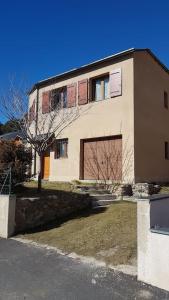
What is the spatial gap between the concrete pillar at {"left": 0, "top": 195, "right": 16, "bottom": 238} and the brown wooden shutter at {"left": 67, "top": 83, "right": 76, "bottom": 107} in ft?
29.7

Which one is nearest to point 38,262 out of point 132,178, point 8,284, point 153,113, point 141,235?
point 8,284

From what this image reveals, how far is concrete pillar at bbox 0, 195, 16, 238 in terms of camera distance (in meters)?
8.93

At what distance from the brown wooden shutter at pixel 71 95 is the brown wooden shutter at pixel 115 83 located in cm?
261

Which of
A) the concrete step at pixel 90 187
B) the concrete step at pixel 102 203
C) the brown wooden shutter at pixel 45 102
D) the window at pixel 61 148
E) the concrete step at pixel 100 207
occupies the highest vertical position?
the brown wooden shutter at pixel 45 102

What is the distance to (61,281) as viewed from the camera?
5.38 metres

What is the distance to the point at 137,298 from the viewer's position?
183 inches

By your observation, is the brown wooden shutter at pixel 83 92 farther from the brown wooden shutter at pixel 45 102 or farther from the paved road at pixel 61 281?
the paved road at pixel 61 281

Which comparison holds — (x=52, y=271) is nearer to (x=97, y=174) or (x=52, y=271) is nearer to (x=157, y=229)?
(x=157, y=229)

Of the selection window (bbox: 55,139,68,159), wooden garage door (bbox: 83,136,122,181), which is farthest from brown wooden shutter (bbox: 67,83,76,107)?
wooden garage door (bbox: 83,136,122,181)

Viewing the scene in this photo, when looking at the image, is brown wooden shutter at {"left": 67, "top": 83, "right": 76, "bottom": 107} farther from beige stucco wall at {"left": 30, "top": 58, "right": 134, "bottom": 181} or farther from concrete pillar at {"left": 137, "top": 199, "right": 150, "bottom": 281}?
concrete pillar at {"left": 137, "top": 199, "right": 150, "bottom": 281}

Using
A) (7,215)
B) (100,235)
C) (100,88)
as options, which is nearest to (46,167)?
(100,88)

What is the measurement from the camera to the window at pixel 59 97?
17.3 metres

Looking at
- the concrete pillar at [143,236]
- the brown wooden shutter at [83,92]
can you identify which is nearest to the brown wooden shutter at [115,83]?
the brown wooden shutter at [83,92]

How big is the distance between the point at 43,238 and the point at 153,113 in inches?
415
